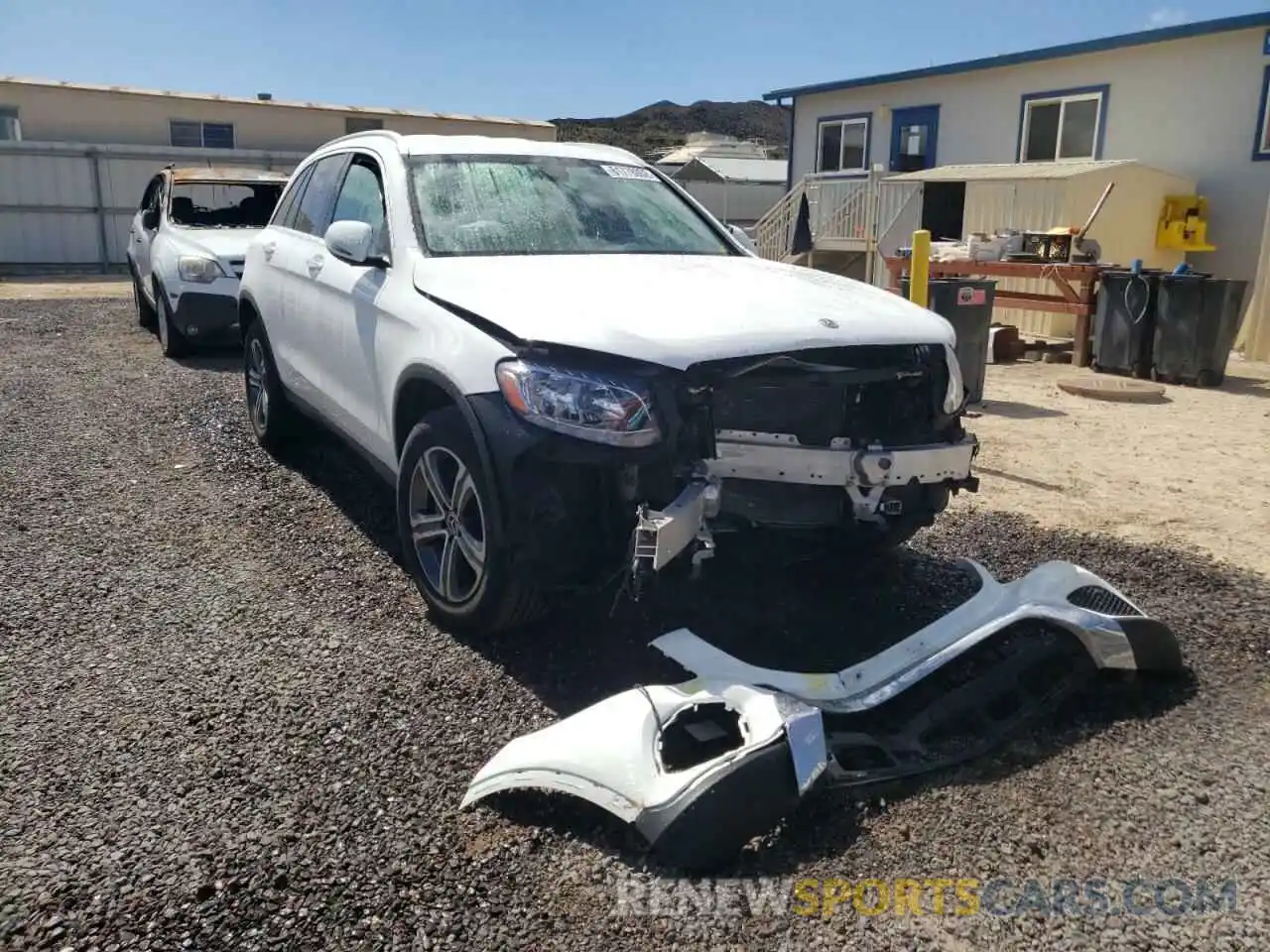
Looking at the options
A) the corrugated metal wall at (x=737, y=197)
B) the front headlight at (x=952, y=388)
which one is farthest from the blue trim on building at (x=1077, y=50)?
the front headlight at (x=952, y=388)

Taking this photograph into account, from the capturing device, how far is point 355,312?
4.52 metres

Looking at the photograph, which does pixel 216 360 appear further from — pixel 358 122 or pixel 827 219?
pixel 358 122

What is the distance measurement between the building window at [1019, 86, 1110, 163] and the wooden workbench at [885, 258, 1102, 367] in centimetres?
465

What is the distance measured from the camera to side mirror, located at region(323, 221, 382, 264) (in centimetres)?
422

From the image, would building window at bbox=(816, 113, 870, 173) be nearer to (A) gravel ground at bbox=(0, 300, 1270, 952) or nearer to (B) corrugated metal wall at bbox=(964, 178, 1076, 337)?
(B) corrugated metal wall at bbox=(964, 178, 1076, 337)

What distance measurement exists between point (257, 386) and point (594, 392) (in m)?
3.89

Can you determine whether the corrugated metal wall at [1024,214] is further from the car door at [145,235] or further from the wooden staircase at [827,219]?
the car door at [145,235]

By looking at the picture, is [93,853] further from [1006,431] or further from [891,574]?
[1006,431]

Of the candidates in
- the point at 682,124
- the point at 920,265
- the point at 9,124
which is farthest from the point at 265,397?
the point at 682,124

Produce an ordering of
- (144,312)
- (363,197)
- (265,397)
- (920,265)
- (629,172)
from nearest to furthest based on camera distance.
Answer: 1. (363,197)
2. (629,172)
3. (265,397)
4. (920,265)
5. (144,312)

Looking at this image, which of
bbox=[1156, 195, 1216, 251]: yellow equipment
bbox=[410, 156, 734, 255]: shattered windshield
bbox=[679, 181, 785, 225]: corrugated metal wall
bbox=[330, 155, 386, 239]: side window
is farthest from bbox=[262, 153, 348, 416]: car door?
bbox=[679, 181, 785, 225]: corrugated metal wall

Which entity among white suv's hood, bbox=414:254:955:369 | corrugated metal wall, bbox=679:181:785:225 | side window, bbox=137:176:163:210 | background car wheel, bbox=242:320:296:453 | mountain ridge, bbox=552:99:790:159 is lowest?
background car wheel, bbox=242:320:296:453

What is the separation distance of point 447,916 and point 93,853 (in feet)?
3.10

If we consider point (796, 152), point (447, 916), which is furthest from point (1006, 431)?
point (796, 152)
